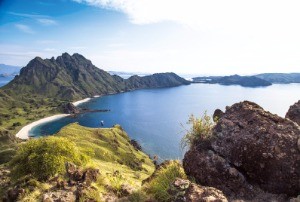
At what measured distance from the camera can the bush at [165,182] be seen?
508 inches

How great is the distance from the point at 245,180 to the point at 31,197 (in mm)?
11163

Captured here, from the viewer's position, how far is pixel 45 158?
1958 cm

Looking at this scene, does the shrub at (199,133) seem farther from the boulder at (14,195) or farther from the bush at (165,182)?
the boulder at (14,195)

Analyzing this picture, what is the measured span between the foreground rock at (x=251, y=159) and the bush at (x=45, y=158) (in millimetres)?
9718

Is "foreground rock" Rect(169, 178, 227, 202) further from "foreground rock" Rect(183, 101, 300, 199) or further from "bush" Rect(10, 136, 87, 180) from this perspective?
"bush" Rect(10, 136, 87, 180)

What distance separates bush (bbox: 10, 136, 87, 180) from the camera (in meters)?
19.4

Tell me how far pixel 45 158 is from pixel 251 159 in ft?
44.4

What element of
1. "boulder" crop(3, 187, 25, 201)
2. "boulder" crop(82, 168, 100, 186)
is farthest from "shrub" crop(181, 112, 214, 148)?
"boulder" crop(3, 187, 25, 201)

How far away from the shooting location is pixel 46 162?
766 inches

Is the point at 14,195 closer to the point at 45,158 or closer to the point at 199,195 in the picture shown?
the point at 45,158

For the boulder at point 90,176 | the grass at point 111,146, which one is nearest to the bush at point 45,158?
the boulder at point 90,176

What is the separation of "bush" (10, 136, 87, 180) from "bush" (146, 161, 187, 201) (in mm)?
7984

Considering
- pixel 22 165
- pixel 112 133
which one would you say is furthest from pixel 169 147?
pixel 22 165

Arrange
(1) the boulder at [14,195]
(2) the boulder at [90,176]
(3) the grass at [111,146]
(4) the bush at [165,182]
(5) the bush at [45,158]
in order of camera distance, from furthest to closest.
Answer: (3) the grass at [111,146]
(5) the bush at [45,158]
(1) the boulder at [14,195]
(2) the boulder at [90,176]
(4) the bush at [165,182]
